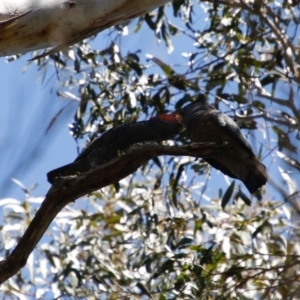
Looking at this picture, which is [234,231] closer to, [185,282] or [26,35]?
[185,282]

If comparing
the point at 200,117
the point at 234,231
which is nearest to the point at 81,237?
the point at 234,231

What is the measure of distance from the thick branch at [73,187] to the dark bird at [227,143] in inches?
17.1

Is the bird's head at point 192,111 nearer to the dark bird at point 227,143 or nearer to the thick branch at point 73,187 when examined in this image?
the dark bird at point 227,143

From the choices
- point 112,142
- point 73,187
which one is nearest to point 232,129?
point 112,142

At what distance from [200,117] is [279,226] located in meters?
2.10

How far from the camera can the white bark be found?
330 cm

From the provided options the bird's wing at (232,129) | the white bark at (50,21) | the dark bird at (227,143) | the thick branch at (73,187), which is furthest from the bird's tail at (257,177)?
the white bark at (50,21)

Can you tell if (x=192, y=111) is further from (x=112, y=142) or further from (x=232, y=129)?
(x=112, y=142)

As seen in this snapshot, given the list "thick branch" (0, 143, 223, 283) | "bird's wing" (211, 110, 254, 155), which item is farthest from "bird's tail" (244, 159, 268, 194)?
"thick branch" (0, 143, 223, 283)

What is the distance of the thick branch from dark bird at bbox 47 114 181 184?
38cm

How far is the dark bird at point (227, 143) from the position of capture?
152 inches

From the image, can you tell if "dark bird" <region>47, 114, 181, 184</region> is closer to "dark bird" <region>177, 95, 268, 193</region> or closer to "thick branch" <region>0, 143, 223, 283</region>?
"dark bird" <region>177, 95, 268, 193</region>

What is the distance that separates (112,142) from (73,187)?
27.5 inches

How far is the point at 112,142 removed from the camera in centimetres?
386
